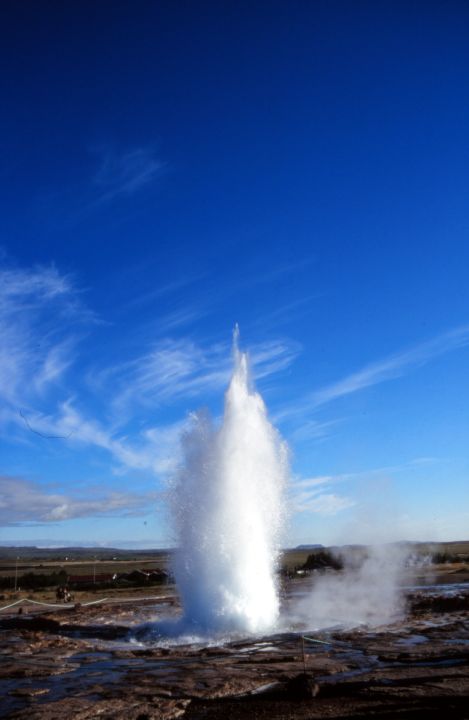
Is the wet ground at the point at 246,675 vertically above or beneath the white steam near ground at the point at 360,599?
above

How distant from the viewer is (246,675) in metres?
12.9

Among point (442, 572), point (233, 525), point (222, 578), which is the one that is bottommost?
point (442, 572)

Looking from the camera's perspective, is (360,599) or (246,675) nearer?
(246,675)

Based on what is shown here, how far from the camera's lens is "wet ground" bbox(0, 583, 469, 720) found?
34.7 feet

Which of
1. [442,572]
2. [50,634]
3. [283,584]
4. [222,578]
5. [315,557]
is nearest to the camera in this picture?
[222,578]

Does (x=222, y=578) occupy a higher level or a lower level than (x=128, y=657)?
higher

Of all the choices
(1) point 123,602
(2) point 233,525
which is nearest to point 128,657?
(2) point 233,525

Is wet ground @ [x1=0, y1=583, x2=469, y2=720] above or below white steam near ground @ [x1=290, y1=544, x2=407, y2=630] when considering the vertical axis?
above

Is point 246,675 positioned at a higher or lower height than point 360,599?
higher

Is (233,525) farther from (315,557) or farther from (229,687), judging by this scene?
(315,557)

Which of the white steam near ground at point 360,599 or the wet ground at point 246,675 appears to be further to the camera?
the white steam near ground at point 360,599

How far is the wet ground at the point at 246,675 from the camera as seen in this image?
34.7 ft

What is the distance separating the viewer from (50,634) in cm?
2192

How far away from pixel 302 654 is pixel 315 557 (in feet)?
153
